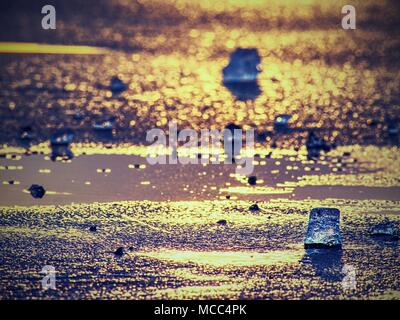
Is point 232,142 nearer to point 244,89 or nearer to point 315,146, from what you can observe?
point 315,146

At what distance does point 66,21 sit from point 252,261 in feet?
62.3

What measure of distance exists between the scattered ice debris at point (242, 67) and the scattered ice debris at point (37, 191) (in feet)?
32.2

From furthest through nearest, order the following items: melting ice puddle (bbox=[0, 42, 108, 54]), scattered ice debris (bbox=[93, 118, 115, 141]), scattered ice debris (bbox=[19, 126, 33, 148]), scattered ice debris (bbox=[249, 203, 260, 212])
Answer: melting ice puddle (bbox=[0, 42, 108, 54]) < scattered ice debris (bbox=[93, 118, 115, 141]) < scattered ice debris (bbox=[19, 126, 33, 148]) < scattered ice debris (bbox=[249, 203, 260, 212])

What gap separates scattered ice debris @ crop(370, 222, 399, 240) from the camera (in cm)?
948

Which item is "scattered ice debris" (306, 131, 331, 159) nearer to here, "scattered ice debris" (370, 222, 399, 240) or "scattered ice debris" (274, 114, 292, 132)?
"scattered ice debris" (274, 114, 292, 132)

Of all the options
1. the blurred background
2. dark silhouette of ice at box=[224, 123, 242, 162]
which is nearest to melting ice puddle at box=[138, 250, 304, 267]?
dark silhouette of ice at box=[224, 123, 242, 162]

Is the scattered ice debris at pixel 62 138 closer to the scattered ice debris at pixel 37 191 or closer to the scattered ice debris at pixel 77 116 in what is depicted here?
the scattered ice debris at pixel 77 116

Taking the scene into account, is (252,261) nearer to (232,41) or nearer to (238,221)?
(238,221)

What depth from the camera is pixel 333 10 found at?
31.6 meters

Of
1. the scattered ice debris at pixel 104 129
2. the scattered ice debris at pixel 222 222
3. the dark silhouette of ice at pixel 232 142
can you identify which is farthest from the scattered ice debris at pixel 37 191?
the scattered ice debris at pixel 104 129

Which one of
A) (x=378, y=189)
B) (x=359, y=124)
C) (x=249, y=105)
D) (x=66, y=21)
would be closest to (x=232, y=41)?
(x=66, y=21)

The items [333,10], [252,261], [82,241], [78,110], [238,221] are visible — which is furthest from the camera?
[333,10]

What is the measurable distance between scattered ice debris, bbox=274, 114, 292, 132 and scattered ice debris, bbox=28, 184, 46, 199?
4.80 meters

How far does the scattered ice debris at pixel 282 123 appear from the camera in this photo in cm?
1534
